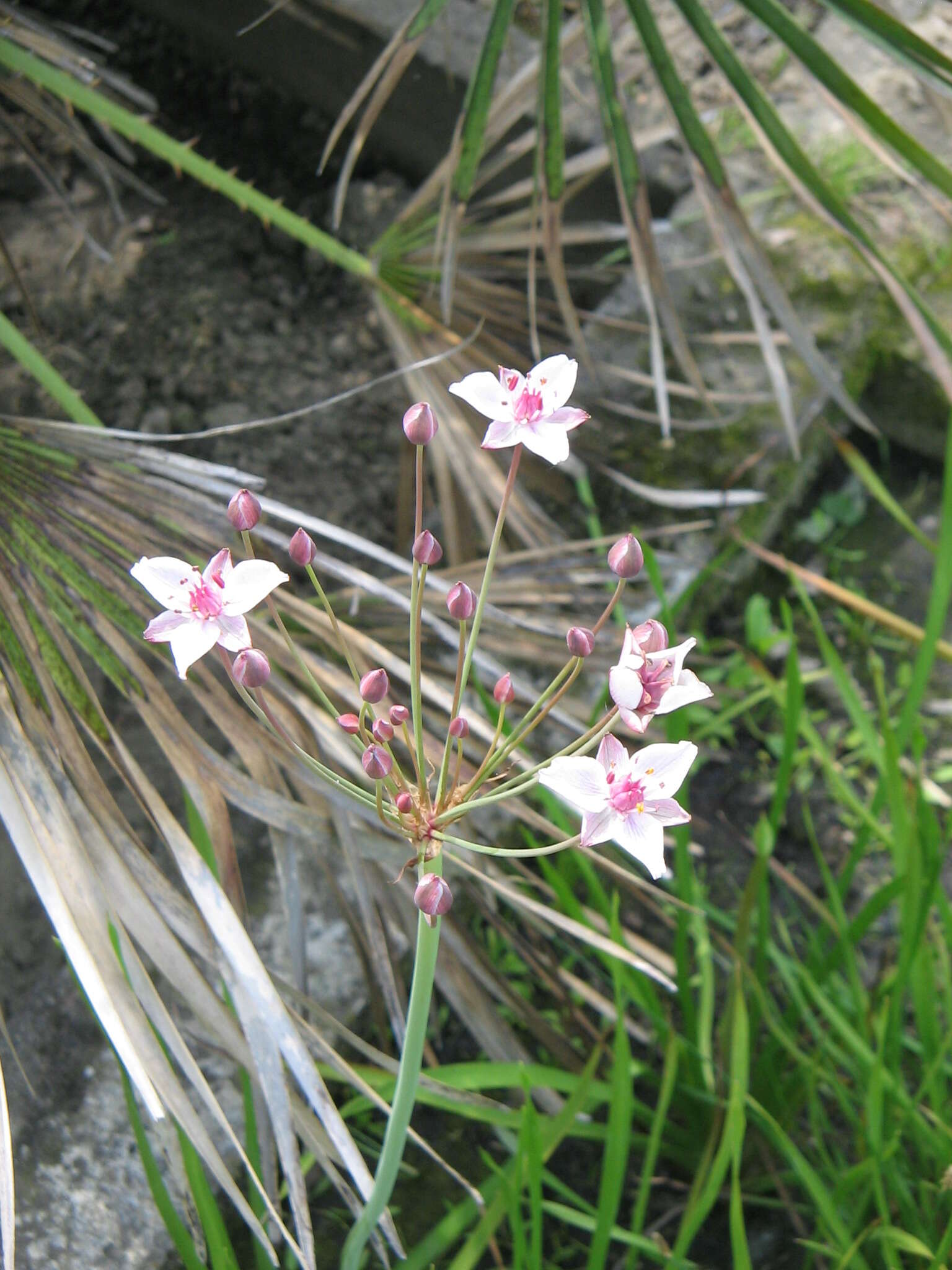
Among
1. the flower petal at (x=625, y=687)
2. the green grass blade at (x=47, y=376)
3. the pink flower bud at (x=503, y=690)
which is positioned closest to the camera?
the flower petal at (x=625, y=687)

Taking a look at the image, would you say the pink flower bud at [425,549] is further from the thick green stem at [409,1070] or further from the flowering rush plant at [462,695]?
the thick green stem at [409,1070]

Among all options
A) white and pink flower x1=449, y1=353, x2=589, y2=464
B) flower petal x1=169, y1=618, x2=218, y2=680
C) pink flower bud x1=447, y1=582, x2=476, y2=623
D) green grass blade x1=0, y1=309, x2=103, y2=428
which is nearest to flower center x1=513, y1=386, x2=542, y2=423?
white and pink flower x1=449, y1=353, x2=589, y2=464

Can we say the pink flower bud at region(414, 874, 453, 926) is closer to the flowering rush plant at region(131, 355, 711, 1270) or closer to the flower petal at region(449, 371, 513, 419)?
the flowering rush plant at region(131, 355, 711, 1270)

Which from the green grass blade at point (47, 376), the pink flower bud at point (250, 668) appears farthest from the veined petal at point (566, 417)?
the green grass blade at point (47, 376)

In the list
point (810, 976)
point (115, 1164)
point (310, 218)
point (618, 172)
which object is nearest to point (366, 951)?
point (115, 1164)

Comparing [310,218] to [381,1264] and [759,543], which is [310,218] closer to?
[759,543]

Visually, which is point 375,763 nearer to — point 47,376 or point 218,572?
point 218,572
